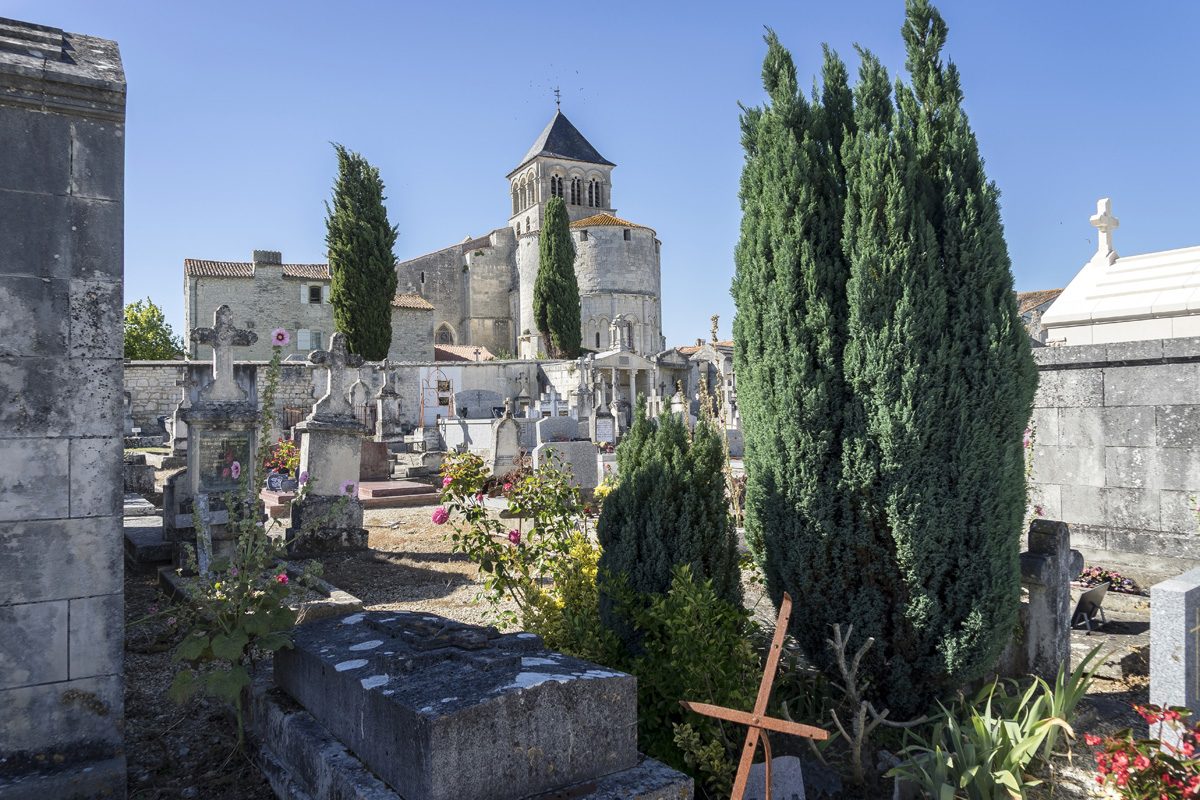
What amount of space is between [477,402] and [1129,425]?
101 feet

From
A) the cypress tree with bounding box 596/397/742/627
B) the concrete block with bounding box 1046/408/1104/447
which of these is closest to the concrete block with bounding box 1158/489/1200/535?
the concrete block with bounding box 1046/408/1104/447

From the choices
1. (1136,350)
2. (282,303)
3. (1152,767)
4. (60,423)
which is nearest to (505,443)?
(1136,350)

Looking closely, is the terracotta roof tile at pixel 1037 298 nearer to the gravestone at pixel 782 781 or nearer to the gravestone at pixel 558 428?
the gravestone at pixel 558 428

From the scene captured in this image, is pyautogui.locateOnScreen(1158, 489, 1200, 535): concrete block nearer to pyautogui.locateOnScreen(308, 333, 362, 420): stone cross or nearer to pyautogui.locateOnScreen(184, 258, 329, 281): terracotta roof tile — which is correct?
pyautogui.locateOnScreen(308, 333, 362, 420): stone cross

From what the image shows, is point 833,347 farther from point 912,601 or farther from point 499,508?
point 499,508

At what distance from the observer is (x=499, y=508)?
964 cm

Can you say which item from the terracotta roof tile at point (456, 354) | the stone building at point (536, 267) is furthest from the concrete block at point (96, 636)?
the stone building at point (536, 267)

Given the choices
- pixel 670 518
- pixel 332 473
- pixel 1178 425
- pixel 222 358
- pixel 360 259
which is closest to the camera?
pixel 670 518

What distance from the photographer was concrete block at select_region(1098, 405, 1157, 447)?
5.57 m

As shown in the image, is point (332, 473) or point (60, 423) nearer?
point (60, 423)

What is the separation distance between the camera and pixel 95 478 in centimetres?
281

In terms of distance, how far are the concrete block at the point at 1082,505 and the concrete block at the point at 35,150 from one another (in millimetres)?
6663

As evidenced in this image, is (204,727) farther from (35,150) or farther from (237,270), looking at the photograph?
(237,270)

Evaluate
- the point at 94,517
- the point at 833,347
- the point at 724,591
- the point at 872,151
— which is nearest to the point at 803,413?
the point at 833,347
